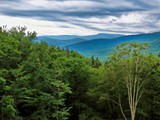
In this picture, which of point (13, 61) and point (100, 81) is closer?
point (13, 61)

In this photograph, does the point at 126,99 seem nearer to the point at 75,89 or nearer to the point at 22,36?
the point at 75,89

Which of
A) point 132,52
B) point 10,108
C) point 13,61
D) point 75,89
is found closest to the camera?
point 10,108

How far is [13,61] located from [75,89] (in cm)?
1194

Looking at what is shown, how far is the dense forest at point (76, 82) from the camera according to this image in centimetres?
3058

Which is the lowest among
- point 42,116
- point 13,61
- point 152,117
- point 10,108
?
point 152,117

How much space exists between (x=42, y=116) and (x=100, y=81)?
9972 millimetres

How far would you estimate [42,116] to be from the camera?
3041 centimetres

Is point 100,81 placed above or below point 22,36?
below

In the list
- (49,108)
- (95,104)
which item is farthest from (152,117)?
(49,108)

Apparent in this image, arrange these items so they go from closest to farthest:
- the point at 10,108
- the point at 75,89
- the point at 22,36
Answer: the point at 10,108, the point at 22,36, the point at 75,89

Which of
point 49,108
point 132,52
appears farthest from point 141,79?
point 49,108

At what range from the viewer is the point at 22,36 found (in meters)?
38.6

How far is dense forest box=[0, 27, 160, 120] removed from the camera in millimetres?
30578

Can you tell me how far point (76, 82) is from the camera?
134 ft
